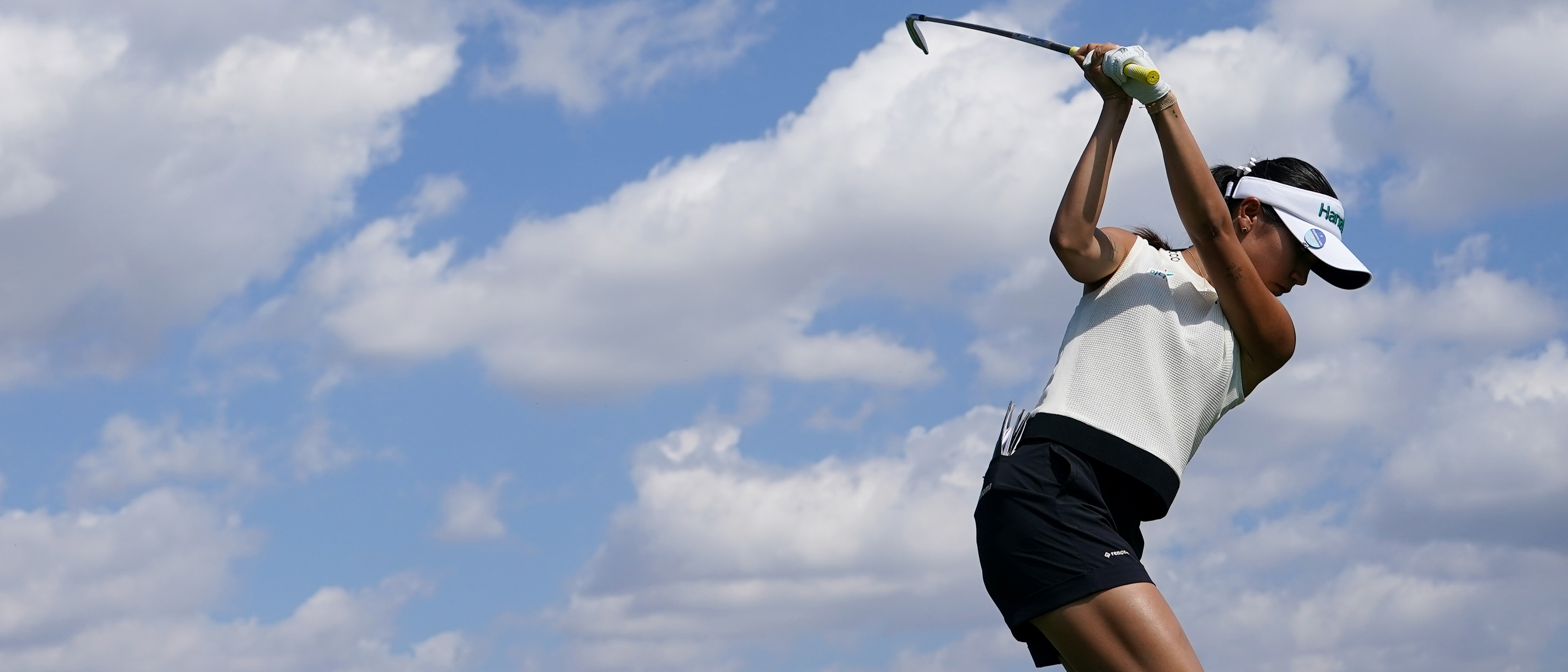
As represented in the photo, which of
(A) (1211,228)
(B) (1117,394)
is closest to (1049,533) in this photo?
(B) (1117,394)

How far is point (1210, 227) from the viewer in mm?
5051

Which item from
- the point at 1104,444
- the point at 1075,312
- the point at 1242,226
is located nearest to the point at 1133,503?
the point at 1104,444

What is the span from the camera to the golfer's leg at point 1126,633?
4.71 meters

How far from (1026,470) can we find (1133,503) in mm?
437

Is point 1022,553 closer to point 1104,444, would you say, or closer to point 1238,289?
point 1104,444

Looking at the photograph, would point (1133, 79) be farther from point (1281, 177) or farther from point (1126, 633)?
point (1126, 633)

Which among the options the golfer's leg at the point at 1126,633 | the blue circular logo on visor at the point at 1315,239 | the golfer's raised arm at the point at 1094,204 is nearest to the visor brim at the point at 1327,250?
the blue circular logo on visor at the point at 1315,239

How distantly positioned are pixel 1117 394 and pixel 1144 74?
106 cm

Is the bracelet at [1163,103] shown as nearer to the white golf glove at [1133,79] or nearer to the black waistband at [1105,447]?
the white golf glove at [1133,79]

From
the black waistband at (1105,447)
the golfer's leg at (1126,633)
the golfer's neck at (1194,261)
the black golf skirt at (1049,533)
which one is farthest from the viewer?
the golfer's neck at (1194,261)

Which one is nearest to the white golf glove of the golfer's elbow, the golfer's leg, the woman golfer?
the woman golfer

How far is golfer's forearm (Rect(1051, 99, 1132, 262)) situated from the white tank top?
0.20 m

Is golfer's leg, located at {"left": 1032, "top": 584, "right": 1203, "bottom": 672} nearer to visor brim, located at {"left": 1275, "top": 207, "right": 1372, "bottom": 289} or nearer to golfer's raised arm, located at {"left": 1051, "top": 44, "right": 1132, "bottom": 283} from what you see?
golfer's raised arm, located at {"left": 1051, "top": 44, "right": 1132, "bottom": 283}

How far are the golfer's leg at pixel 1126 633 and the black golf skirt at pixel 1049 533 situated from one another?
4 cm
